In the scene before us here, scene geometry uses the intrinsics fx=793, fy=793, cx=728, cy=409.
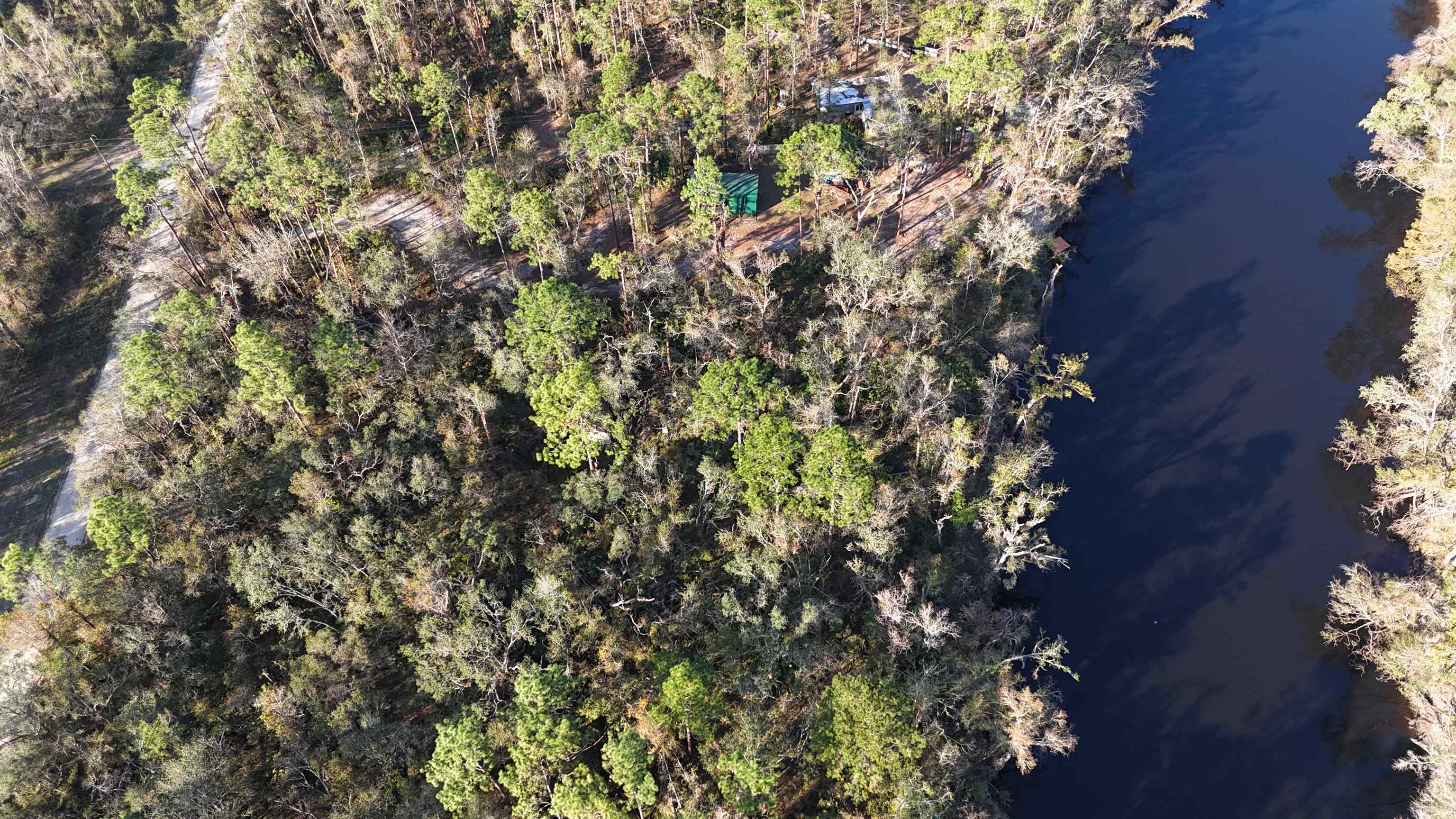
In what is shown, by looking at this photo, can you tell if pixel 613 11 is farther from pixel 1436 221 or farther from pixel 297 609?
pixel 1436 221

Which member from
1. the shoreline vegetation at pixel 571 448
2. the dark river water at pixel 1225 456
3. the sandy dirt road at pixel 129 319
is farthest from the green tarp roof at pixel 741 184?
the sandy dirt road at pixel 129 319

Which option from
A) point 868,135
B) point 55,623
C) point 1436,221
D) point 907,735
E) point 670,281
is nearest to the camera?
point 907,735

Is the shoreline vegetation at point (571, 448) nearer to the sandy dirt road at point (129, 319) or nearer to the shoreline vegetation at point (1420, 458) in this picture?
the sandy dirt road at point (129, 319)

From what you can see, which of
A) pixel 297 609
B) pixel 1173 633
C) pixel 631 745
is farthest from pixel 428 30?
pixel 1173 633

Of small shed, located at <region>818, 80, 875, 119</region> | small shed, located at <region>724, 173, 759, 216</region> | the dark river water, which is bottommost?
the dark river water

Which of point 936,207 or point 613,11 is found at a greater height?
point 613,11

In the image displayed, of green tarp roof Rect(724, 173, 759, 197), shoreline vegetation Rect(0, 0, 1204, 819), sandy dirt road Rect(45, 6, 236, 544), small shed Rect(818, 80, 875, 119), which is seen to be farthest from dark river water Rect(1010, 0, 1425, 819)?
sandy dirt road Rect(45, 6, 236, 544)

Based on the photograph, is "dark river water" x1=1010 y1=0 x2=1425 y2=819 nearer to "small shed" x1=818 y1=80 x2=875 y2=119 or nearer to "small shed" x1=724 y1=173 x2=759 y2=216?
"small shed" x1=818 y1=80 x2=875 y2=119
